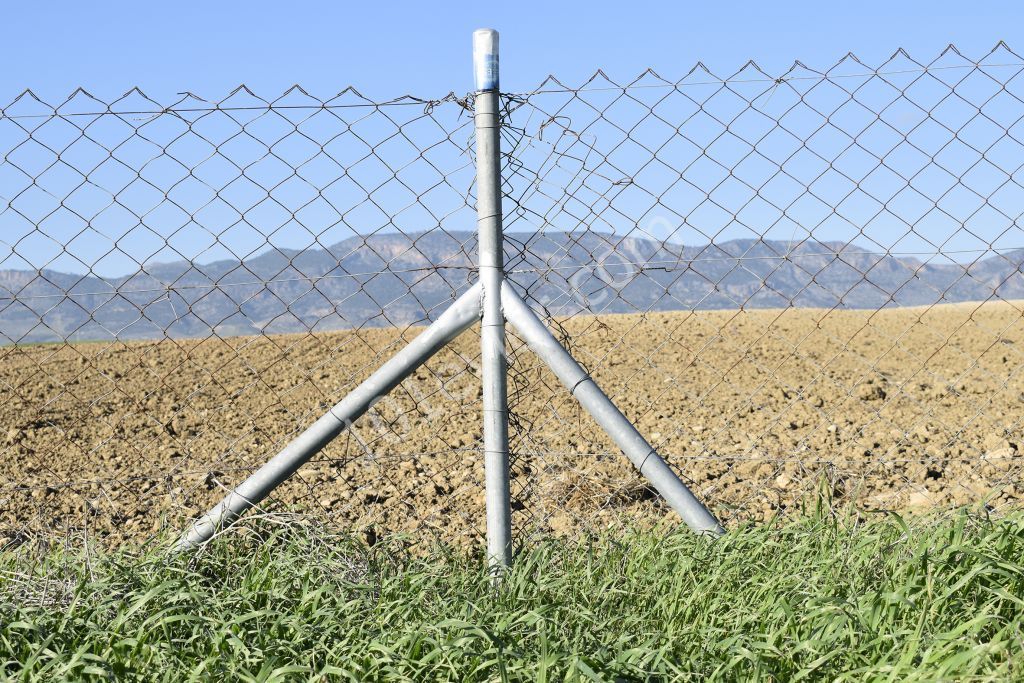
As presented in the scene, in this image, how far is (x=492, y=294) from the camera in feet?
8.30

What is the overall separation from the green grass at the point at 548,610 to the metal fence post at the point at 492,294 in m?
0.14

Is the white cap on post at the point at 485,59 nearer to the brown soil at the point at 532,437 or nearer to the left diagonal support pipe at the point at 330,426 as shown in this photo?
the left diagonal support pipe at the point at 330,426

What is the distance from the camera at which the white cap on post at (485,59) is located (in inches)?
98.3

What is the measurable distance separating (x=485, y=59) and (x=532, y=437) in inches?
77.4

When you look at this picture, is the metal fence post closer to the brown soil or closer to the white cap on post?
the white cap on post

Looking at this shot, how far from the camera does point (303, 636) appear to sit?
6.67 feet

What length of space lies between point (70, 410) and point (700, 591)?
4655 millimetres

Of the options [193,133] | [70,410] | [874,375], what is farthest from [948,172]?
[70,410]

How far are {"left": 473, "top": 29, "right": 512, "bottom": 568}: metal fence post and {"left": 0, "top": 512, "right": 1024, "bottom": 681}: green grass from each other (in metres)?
0.14

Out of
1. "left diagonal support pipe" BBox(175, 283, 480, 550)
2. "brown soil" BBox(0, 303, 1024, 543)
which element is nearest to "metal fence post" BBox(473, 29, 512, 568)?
"left diagonal support pipe" BBox(175, 283, 480, 550)

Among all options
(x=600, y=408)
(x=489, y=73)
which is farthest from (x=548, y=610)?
(x=489, y=73)

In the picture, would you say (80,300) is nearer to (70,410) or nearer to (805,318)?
(70,410)

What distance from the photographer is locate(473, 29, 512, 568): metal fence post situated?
8.23ft

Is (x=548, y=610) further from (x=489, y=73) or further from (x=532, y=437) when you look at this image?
(x=532, y=437)
